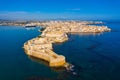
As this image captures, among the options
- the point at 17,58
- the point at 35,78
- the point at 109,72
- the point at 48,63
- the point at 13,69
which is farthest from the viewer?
the point at 17,58

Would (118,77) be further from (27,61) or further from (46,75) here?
(27,61)

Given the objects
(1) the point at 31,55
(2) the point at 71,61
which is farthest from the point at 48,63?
(1) the point at 31,55

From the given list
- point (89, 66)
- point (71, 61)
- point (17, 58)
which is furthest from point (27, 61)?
point (89, 66)

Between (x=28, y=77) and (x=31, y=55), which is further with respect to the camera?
(x=31, y=55)

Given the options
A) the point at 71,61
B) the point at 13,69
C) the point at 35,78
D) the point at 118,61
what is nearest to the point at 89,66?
the point at 71,61

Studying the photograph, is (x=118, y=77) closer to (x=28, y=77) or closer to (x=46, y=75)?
(x=46, y=75)

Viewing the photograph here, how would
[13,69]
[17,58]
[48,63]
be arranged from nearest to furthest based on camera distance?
[13,69], [48,63], [17,58]

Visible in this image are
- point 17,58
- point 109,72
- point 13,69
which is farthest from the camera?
point 17,58

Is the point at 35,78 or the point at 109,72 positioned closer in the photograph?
the point at 35,78

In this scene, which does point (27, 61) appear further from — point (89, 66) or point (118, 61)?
point (118, 61)
